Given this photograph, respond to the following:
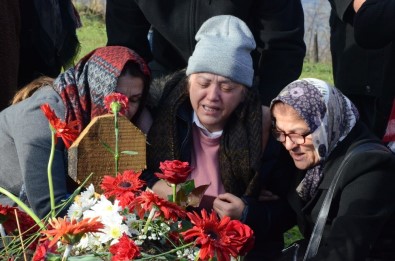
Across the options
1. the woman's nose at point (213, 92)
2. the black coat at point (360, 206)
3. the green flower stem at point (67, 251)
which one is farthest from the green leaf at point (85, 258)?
the woman's nose at point (213, 92)

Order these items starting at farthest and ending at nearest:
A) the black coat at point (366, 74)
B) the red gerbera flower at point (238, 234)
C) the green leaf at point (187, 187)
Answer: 1. the black coat at point (366, 74)
2. the green leaf at point (187, 187)
3. the red gerbera flower at point (238, 234)

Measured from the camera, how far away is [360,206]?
9.24 ft

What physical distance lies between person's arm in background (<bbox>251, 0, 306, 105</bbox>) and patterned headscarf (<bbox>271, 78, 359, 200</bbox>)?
2.14ft

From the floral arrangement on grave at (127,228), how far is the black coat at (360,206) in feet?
2.17

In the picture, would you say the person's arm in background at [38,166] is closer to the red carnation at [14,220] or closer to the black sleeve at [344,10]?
the red carnation at [14,220]

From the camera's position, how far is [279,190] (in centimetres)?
340

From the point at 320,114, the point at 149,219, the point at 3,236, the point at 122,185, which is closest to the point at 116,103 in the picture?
the point at 122,185

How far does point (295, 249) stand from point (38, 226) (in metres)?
1.17

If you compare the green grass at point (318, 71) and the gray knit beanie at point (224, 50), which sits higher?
the gray knit beanie at point (224, 50)

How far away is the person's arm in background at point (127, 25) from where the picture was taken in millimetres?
3891

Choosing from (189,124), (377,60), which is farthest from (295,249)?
(377,60)

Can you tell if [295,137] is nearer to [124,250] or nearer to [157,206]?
[157,206]

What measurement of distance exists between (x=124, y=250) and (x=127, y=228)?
0.40ft

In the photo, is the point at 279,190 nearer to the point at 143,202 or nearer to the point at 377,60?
the point at 377,60
